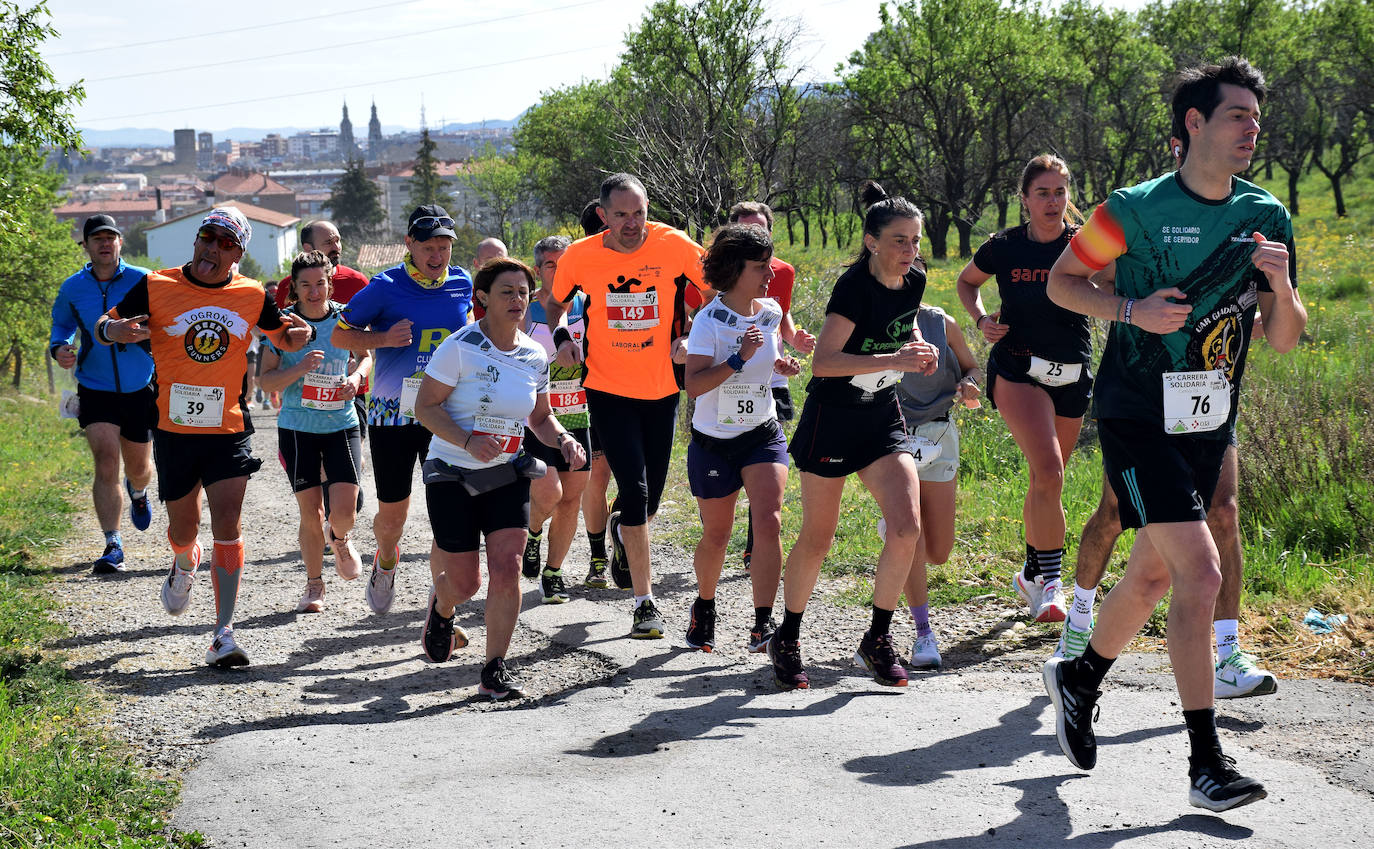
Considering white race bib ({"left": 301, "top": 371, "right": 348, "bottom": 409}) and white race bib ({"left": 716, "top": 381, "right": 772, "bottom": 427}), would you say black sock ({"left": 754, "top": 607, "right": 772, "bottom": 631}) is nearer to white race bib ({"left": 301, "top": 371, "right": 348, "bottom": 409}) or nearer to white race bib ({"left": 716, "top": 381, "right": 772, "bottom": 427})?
white race bib ({"left": 716, "top": 381, "right": 772, "bottom": 427})

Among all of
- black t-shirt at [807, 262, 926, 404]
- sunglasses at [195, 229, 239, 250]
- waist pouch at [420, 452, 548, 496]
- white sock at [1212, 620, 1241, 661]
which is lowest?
white sock at [1212, 620, 1241, 661]

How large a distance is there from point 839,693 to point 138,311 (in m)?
4.00

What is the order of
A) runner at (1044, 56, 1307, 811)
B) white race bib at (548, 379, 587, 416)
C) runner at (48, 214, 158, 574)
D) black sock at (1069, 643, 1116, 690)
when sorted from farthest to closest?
runner at (48, 214, 158, 574) < white race bib at (548, 379, 587, 416) < black sock at (1069, 643, 1116, 690) < runner at (1044, 56, 1307, 811)

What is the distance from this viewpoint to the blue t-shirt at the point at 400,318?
6910mm

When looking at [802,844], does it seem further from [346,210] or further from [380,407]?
[346,210]

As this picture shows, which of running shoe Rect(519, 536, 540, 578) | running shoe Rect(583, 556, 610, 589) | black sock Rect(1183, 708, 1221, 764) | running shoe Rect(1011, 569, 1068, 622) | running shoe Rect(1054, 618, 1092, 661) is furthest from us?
running shoe Rect(583, 556, 610, 589)

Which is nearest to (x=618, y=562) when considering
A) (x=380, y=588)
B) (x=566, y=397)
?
(x=566, y=397)

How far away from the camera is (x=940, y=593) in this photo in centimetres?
758

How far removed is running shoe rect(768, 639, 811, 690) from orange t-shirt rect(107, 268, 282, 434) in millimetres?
3058

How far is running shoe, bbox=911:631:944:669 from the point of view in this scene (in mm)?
6090

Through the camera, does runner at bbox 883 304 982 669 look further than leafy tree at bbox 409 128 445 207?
No

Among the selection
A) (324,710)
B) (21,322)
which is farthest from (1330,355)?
(21,322)

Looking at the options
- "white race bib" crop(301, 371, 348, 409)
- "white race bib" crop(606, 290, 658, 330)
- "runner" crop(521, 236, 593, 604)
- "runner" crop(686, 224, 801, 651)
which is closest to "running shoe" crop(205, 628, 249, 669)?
"white race bib" crop(301, 371, 348, 409)

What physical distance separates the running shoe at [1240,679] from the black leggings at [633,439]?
3.11 metres
